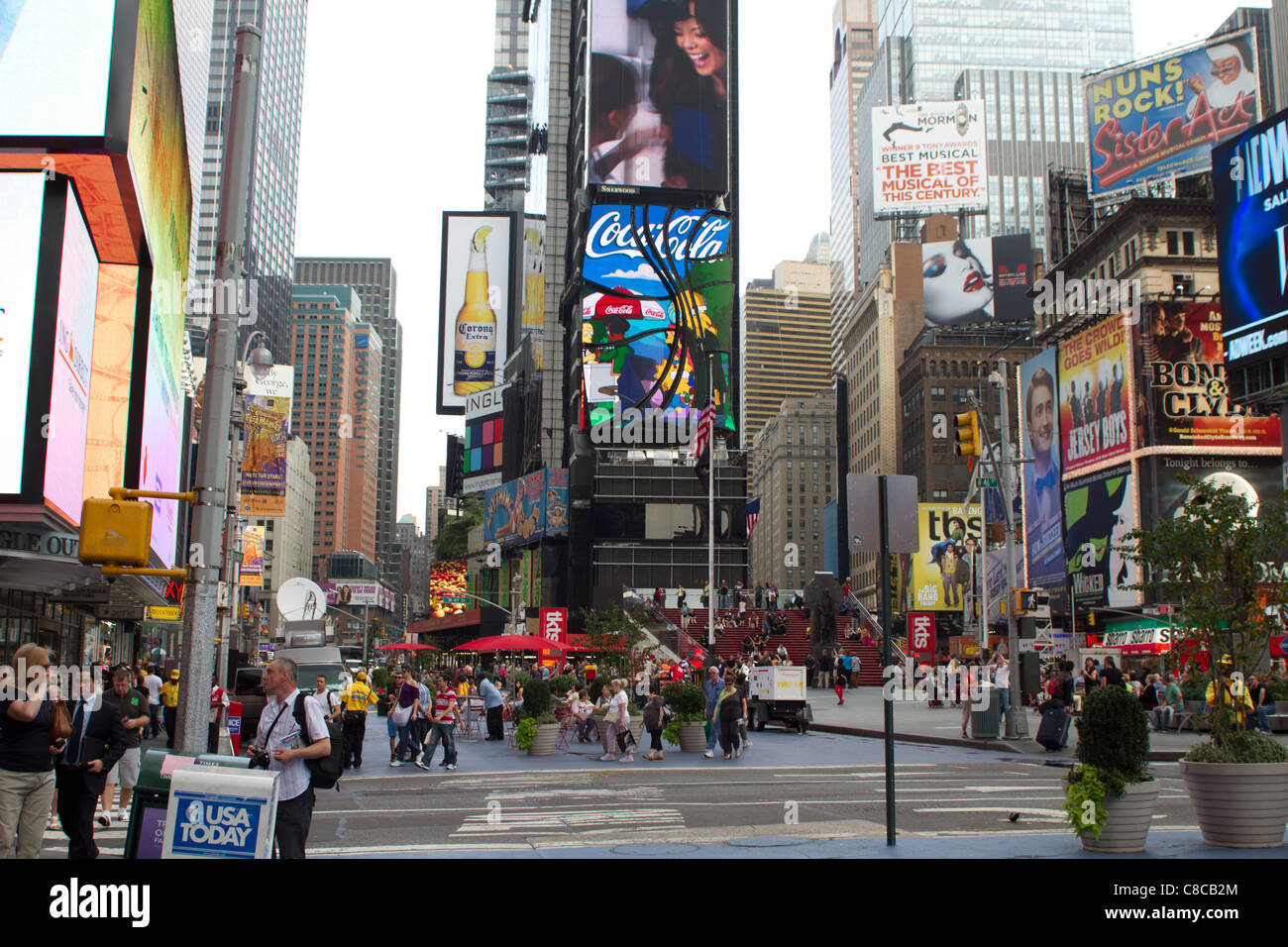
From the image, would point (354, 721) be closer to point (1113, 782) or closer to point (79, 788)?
point (79, 788)

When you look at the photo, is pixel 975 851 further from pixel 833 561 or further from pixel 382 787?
pixel 833 561

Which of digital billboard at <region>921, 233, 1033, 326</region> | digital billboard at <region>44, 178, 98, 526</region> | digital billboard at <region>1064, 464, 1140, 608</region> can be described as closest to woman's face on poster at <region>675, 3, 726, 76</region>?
digital billboard at <region>1064, 464, 1140, 608</region>

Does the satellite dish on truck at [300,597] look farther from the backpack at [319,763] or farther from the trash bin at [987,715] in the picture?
the backpack at [319,763]

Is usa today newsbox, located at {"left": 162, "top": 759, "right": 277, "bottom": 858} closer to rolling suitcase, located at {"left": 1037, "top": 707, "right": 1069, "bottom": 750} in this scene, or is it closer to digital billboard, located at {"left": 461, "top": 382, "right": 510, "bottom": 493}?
rolling suitcase, located at {"left": 1037, "top": 707, "right": 1069, "bottom": 750}

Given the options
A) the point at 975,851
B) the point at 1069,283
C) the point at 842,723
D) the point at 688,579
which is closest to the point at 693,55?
the point at 1069,283

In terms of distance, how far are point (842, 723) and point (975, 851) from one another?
71.1 ft

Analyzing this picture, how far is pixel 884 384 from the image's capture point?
155375 mm

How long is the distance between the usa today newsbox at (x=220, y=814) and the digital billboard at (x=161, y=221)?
50.7ft

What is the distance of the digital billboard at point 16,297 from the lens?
19.9m

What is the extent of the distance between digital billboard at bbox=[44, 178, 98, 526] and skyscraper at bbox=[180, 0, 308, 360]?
180ft

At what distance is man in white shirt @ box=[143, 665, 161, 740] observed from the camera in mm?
23922

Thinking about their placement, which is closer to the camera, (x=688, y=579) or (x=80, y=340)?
(x=80, y=340)

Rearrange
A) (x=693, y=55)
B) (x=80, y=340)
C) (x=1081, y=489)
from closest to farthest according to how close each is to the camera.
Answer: (x=80, y=340), (x=1081, y=489), (x=693, y=55)
